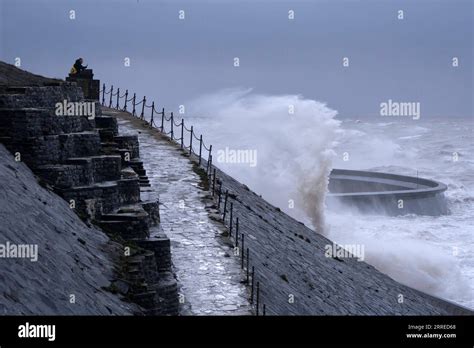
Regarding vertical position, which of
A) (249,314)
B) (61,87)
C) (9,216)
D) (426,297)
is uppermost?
(61,87)

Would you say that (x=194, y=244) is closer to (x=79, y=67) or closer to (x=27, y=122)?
(x=27, y=122)

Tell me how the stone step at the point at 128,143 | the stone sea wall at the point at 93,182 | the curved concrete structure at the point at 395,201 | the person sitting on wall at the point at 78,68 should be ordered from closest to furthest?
the stone sea wall at the point at 93,182 → the stone step at the point at 128,143 → the person sitting on wall at the point at 78,68 → the curved concrete structure at the point at 395,201

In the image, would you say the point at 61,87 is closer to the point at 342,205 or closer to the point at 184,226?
the point at 184,226

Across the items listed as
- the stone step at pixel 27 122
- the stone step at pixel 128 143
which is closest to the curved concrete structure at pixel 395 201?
the stone step at pixel 128 143

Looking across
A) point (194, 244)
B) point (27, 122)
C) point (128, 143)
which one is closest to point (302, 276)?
point (194, 244)

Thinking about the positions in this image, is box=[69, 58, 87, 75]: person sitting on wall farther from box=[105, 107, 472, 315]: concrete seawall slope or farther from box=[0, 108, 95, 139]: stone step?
box=[0, 108, 95, 139]: stone step

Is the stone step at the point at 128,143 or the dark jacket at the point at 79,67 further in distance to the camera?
the dark jacket at the point at 79,67

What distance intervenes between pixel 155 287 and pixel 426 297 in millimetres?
15582

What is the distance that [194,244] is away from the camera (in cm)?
1902

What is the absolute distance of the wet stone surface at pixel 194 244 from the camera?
16.0 meters

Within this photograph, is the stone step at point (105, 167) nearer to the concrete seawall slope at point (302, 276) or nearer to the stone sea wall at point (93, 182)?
the stone sea wall at point (93, 182)
